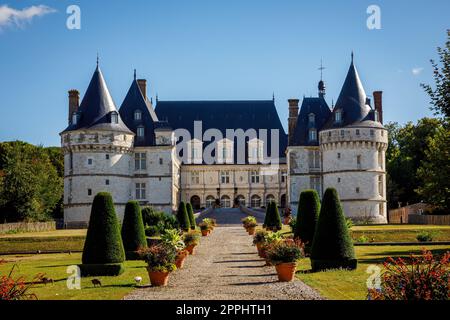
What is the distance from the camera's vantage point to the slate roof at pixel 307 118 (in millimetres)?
48500

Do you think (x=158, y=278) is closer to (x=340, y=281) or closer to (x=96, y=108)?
(x=340, y=281)

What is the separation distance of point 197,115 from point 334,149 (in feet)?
73.4

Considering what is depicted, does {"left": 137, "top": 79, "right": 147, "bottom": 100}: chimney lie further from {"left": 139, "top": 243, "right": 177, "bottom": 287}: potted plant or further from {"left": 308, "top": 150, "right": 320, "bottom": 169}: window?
{"left": 139, "top": 243, "right": 177, "bottom": 287}: potted plant

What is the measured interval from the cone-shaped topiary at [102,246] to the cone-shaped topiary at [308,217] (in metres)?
6.29

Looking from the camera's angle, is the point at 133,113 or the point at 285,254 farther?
the point at 133,113

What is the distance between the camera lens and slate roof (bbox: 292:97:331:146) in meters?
48.5

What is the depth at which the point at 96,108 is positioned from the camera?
44.5 metres

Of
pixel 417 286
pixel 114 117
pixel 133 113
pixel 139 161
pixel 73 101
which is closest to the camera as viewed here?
pixel 417 286

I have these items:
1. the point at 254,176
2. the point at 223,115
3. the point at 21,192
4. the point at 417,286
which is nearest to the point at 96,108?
the point at 21,192

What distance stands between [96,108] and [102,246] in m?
29.2

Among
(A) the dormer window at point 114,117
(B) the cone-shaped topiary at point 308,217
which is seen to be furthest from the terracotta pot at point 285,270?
(A) the dormer window at point 114,117

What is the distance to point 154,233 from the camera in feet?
100

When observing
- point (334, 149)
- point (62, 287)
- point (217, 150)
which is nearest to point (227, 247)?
point (62, 287)
